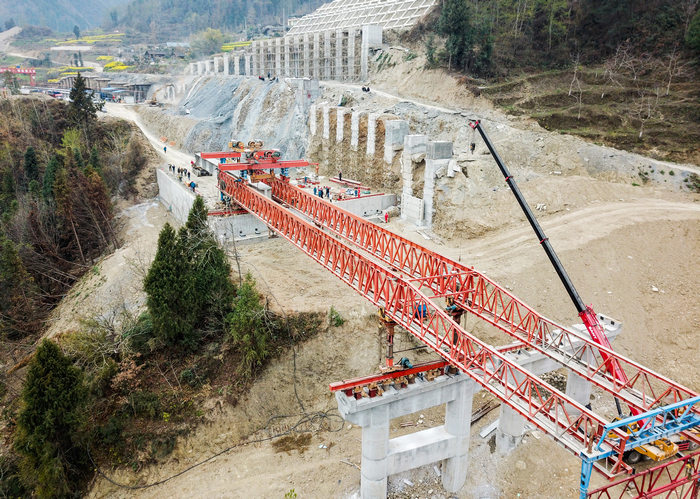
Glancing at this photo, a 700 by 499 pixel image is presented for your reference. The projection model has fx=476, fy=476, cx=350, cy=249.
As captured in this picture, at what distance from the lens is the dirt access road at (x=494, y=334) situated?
2066cm

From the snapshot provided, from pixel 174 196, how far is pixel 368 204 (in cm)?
1988

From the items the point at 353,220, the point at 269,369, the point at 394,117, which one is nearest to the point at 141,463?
the point at 269,369

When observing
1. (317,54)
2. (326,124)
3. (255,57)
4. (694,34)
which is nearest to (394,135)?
(326,124)

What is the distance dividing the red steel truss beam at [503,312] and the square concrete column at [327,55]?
42.8 meters

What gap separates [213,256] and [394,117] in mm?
23240

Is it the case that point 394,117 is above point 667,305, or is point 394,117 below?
above

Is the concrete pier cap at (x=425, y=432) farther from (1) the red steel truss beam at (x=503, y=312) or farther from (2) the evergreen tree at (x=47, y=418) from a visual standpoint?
(2) the evergreen tree at (x=47, y=418)

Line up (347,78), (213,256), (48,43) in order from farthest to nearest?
1. (48,43)
2. (347,78)
3. (213,256)

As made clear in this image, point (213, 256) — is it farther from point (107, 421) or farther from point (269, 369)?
point (107, 421)

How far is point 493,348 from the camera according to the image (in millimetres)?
15703

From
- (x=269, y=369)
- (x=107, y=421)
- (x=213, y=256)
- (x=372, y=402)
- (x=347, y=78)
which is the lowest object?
(x=107, y=421)

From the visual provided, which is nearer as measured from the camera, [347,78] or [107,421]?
[107,421]

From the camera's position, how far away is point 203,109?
74625 mm

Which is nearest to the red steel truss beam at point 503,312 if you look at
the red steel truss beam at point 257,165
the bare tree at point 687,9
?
the red steel truss beam at point 257,165
